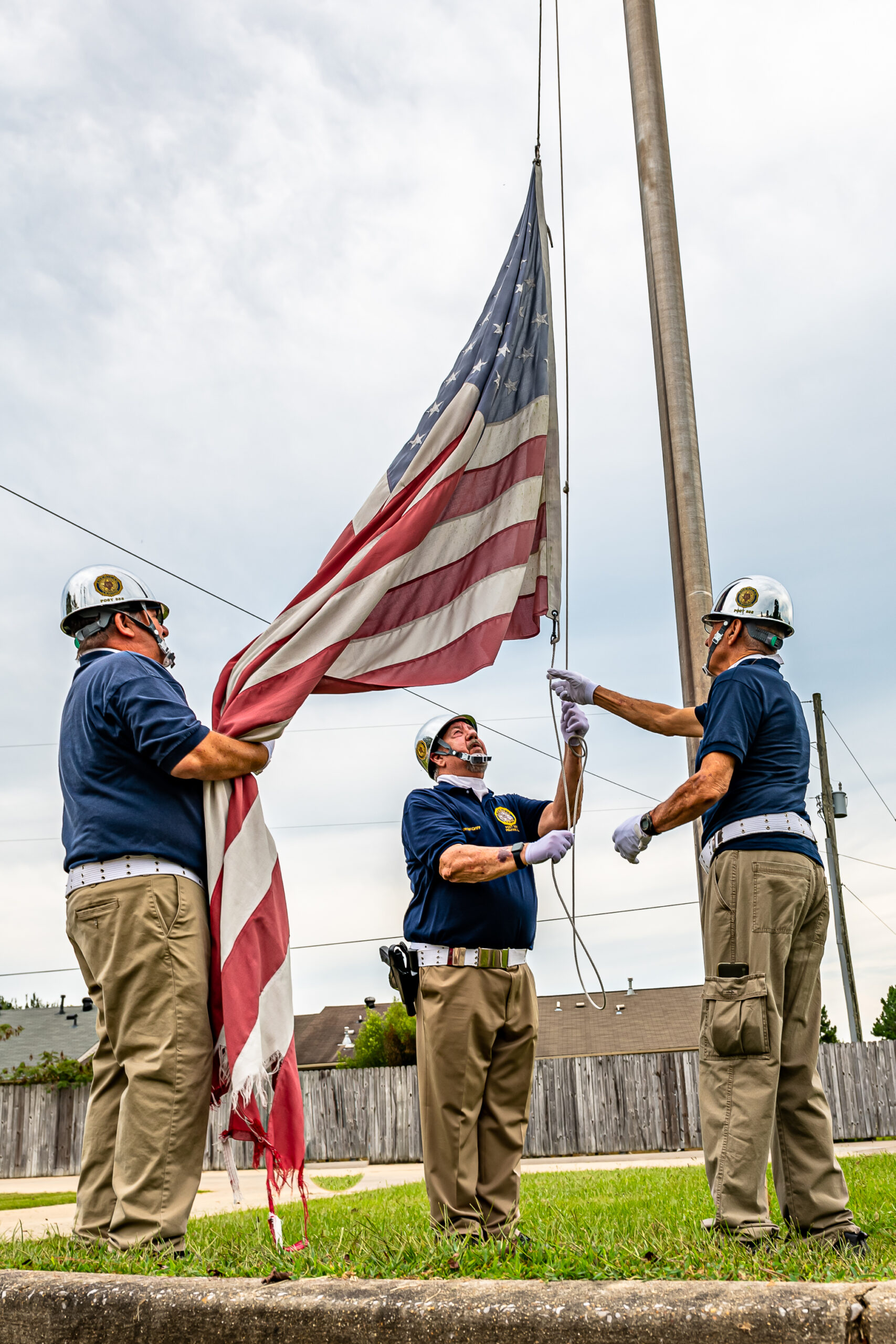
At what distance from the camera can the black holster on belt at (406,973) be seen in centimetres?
→ 408

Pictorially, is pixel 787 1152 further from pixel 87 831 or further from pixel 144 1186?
pixel 87 831

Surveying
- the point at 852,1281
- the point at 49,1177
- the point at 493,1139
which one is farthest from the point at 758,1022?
the point at 49,1177

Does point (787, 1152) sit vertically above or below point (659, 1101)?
above

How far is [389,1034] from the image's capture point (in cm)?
A: 2145

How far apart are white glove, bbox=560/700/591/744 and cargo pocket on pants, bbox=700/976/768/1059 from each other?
108 centimetres

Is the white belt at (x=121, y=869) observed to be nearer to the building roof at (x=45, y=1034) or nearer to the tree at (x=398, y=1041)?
the tree at (x=398, y=1041)

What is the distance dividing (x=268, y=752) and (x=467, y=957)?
41.3 inches

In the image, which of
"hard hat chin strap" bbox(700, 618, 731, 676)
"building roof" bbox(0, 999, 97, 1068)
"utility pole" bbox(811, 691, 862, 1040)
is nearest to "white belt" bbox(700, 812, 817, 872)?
"hard hat chin strap" bbox(700, 618, 731, 676)

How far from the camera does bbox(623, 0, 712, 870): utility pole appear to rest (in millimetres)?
5586

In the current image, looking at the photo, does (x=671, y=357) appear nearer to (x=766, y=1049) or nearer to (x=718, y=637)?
(x=718, y=637)

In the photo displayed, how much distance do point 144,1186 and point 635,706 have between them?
2439mm

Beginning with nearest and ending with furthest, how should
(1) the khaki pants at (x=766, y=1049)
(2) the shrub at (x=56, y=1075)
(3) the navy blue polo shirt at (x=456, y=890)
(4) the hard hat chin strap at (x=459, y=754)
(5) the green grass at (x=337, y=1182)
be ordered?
(1) the khaki pants at (x=766, y=1049), (3) the navy blue polo shirt at (x=456, y=890), (4) the hard hat chin strap at (x=459, y=754), (5) the green grass at (x=337, y=1182), (2) the shrub at (x=56, y=1075)

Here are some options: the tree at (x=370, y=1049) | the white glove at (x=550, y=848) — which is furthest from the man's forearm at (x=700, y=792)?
the tree at (x=370, y=1049)

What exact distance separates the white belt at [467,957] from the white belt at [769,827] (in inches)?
33.7
